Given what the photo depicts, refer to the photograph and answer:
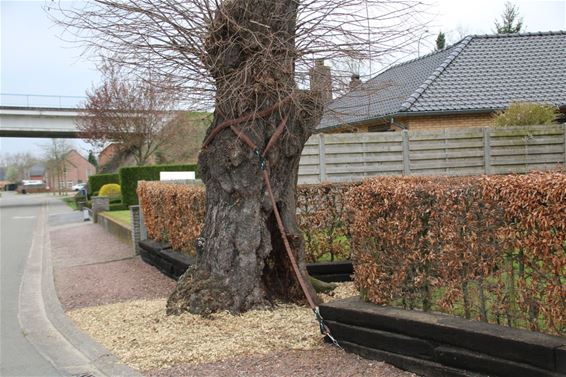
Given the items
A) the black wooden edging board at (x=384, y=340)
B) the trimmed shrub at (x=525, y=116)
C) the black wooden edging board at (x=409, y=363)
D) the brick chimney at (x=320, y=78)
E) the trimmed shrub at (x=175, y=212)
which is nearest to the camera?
the black wooden edging board at (x=409, y=363)

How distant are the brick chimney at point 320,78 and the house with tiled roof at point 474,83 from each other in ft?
35.4

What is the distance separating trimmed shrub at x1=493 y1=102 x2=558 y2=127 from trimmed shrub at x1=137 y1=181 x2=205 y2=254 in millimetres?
9762

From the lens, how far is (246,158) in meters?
6.78

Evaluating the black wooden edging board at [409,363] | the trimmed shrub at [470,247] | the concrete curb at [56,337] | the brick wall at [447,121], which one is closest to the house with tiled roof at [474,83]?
the brick wall at [447,121]

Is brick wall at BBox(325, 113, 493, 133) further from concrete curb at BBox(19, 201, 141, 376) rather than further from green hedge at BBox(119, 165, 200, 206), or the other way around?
green hedge at BBox(119, 165, 200, 206)

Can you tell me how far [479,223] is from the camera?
15.0 feet

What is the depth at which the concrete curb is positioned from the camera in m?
5.76

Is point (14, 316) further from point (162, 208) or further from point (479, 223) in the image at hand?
point (479, 223)

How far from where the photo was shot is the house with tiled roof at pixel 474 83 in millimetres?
19906

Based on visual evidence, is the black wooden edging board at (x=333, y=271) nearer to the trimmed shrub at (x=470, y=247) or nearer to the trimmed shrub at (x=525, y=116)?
the trimmed shrub at (x=470, y=247)

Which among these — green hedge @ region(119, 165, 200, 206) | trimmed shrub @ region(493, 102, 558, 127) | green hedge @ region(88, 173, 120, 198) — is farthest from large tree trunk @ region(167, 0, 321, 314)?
green hedge @ region(88, 173, 120, 198)

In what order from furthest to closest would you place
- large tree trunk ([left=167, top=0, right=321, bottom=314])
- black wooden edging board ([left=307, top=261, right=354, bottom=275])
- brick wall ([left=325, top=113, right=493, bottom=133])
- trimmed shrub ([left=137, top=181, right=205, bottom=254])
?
brick wall ([left=325, top=113, right=493, bottom=133]), trimmed shrub ([left=137, top=181, right=205, bottom=254]), black wooden edging board ([left=307, top=261, right=354, bottom=275]), large tree trunk ([left=167, top=0, right=321, bottom=314])

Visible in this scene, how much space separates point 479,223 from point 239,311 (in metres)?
3.07

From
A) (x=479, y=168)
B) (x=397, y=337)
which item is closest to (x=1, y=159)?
(x=479, y=168)
